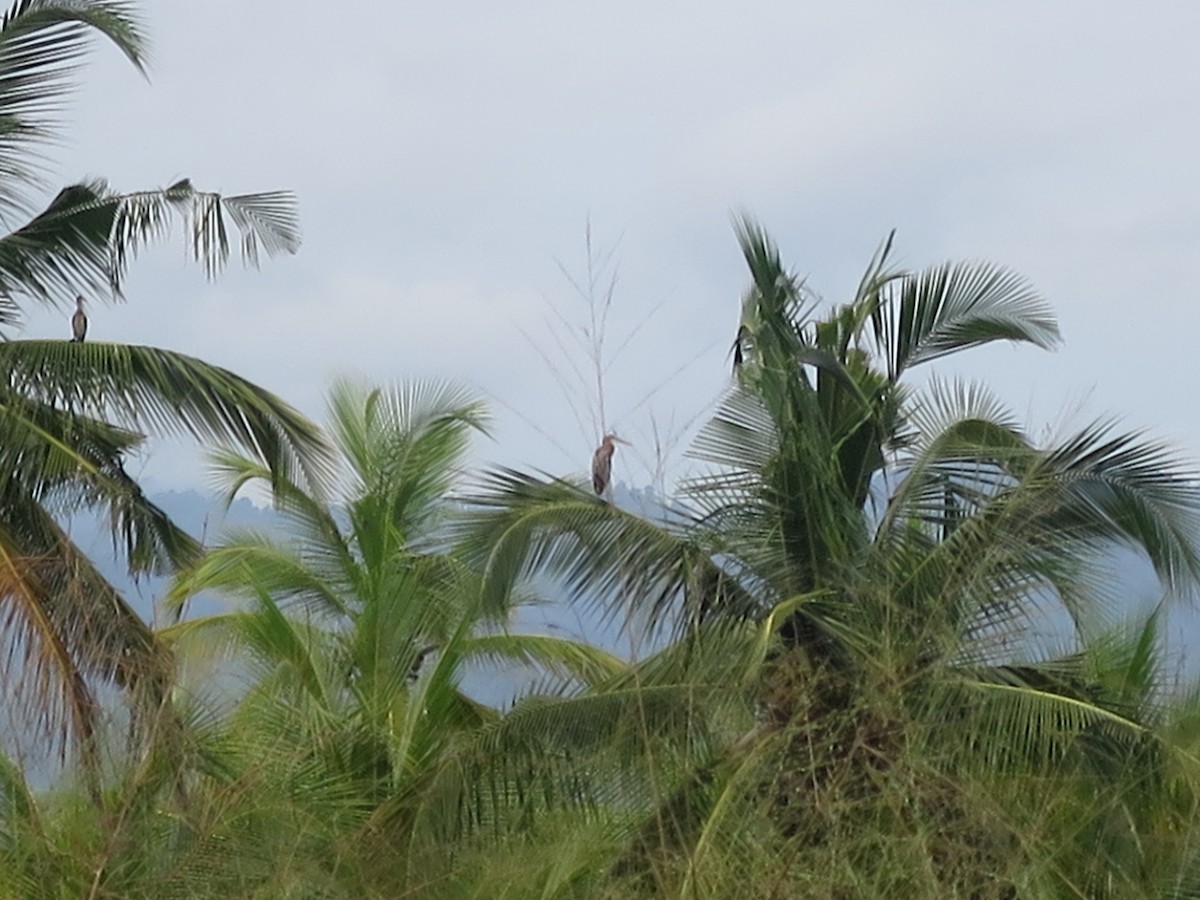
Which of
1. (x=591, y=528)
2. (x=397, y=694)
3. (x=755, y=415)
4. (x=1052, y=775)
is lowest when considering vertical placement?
(x=397, y=694)

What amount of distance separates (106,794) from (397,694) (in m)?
6.96

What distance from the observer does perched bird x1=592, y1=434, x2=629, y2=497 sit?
27.6 feet

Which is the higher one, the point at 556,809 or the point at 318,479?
the point at 318,479

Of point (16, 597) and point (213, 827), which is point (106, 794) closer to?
point (213, 827)

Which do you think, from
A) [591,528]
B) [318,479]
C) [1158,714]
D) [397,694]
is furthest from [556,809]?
[397,694]

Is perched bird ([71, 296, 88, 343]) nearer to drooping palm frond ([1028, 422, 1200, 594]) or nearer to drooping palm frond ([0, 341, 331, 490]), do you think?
drooping palm frond ([0, 341, 331, 490])

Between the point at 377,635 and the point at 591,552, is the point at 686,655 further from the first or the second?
the point at 377,635

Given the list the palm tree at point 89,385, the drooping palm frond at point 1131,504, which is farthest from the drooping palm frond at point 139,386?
the drooping palm frond at point 1131,504

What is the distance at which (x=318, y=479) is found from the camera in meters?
11.9

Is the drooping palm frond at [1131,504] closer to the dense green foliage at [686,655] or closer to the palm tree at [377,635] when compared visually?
the dense green foliage at [686,655]

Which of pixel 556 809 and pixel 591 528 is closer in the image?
pixel 556 809

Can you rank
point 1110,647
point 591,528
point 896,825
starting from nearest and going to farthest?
point 896,825, point 591,528, point 1110,647

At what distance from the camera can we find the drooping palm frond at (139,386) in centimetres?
1123

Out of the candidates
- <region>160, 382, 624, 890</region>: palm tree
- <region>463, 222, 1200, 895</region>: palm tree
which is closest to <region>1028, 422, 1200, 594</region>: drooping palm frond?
<region>463, 222, 1200, 895</region>: palm tree
